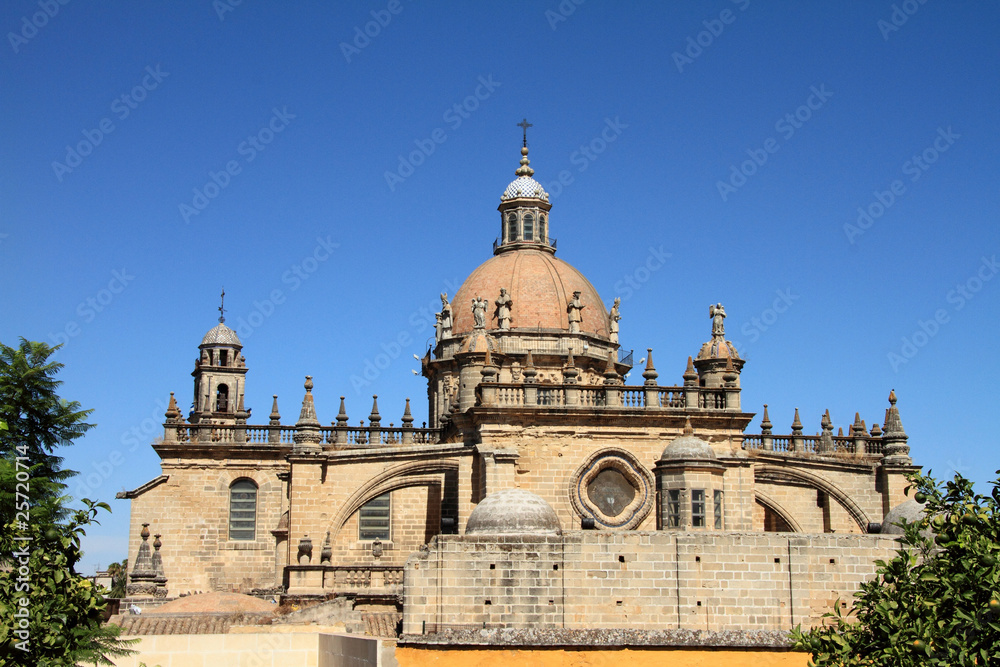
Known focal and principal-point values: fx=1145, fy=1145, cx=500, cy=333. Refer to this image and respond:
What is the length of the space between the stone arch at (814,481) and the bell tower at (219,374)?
25.7 m

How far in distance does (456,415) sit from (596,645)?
1114cm

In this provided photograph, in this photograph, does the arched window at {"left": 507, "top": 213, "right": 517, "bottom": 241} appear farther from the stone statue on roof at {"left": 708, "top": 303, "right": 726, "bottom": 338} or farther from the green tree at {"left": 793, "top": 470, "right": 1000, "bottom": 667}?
the green tree at {"left": 793, "top": 470, "right": 1000, "bottom": 667}

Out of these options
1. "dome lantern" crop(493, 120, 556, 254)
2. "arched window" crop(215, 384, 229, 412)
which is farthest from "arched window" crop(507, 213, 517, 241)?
"arched window" crop(215, 384, 229, 412)

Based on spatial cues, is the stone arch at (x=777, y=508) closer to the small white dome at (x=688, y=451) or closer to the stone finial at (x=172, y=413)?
the small white dome at (x=688, y=451)

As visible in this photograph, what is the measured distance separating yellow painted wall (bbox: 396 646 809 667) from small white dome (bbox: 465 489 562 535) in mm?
2535

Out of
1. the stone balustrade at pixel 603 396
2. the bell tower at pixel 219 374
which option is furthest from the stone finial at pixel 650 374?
the bell tower at pixel 219 374

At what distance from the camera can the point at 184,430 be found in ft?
126

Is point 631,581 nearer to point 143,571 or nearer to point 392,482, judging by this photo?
point 392,482

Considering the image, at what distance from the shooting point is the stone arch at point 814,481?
111 feet

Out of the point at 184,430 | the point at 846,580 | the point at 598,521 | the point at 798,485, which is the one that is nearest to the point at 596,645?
the point at 846,580

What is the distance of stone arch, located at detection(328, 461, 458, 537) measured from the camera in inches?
1275

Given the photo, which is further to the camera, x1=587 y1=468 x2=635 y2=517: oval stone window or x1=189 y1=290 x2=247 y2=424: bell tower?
x1=189 y1=290 x2=247 y2=424: bell tower

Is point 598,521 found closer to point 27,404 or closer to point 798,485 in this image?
point 798,485

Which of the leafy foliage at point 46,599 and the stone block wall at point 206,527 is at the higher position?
the stone block wall at point 206,527
